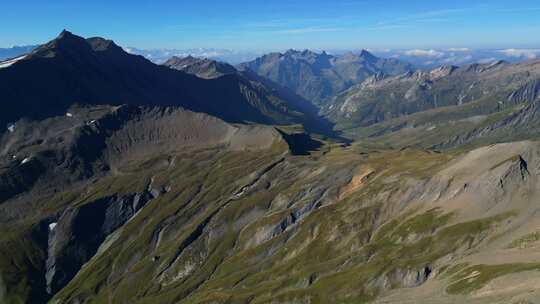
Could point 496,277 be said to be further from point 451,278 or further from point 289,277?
point 289,277

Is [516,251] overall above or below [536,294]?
below

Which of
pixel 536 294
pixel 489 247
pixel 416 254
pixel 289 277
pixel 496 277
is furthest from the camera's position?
pixel 289 277

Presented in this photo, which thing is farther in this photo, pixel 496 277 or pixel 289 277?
pixel 289 277

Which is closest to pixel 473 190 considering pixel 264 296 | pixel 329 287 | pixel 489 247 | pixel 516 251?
pixel 489 247

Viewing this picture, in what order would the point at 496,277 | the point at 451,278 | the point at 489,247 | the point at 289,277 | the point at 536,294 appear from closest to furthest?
the point at 536,294
the point at 496,277
the point at 451,278
the point at 489,247
the point at 289,277

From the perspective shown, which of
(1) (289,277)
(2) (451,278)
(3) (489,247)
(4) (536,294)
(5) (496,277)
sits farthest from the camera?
(1) (289,277)

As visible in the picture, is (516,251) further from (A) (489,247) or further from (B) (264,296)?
(B) (264,296)

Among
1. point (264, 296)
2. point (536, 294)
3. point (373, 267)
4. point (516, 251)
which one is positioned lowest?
point (264, 296)

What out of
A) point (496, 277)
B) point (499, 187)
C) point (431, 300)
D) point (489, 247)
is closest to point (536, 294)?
point (496, 277)

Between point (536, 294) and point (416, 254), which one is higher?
point (536, 294)
